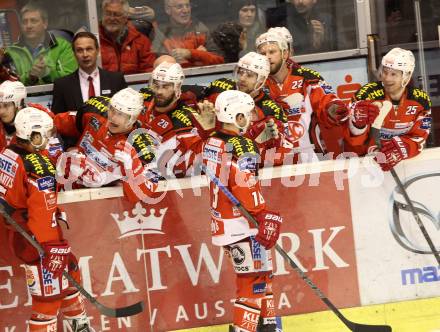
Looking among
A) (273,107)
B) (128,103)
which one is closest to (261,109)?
(273,107)

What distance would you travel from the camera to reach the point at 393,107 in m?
7.34

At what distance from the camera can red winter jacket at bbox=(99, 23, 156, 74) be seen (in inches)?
319

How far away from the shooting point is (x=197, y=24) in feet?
27.1

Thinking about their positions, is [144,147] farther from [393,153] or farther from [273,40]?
[393,153]

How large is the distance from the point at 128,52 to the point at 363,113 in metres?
1.78

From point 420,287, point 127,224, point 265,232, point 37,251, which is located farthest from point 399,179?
point 37,251

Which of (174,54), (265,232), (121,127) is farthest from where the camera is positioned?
(174,54)

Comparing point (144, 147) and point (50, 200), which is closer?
point (50, 200)

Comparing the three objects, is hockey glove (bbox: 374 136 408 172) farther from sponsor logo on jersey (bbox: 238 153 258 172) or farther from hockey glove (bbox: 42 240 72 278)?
hockey glove (bbox: 42 240 72 278)

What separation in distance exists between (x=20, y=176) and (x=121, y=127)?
746 mm

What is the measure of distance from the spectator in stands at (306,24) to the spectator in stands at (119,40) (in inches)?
35.3

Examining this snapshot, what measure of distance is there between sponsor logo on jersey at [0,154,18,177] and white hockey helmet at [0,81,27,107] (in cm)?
54

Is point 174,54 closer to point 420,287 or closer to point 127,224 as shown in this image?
point 127,224

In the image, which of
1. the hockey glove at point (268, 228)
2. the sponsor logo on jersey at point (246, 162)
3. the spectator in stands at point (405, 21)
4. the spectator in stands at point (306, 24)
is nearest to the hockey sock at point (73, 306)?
the hockey glove at point (268, 228)
